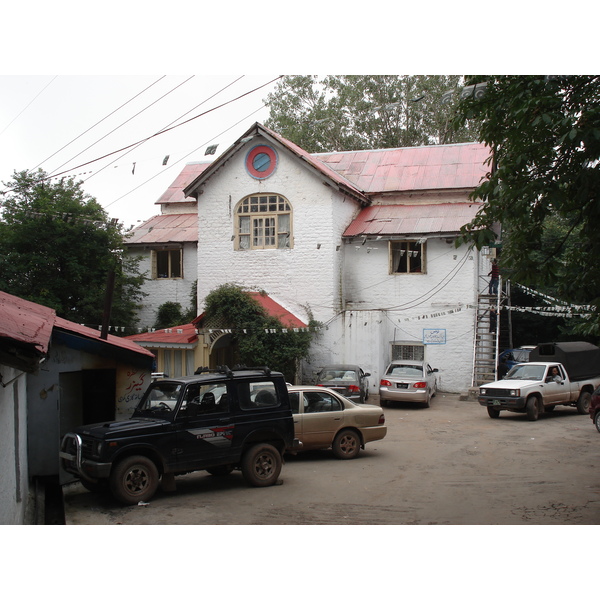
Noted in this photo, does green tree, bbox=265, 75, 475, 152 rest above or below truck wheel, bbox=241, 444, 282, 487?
above

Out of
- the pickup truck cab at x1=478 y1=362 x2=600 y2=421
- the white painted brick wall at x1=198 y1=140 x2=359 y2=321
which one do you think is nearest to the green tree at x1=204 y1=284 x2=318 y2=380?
the white painted brick wall at x1=198 y1=140 x2=359 y2=321

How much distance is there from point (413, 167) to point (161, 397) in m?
19.6

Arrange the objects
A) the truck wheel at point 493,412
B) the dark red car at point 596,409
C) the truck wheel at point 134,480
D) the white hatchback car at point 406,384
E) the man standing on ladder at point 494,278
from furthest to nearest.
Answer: the man standing on ladder at point 494,278
the white hatchback car at point 406,384
the truck wheel at point 493,412
the dark red car at point 596,409
the truck wheel at point 134,480

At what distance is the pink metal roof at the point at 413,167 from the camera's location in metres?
25.6

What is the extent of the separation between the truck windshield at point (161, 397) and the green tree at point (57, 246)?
29.2 feet

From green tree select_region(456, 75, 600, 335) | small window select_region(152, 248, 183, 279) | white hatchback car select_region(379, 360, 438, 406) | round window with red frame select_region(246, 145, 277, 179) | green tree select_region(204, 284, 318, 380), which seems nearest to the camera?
green tree select_region(456, 75, 600, 335)

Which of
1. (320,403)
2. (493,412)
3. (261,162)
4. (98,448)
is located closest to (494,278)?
(493,412)

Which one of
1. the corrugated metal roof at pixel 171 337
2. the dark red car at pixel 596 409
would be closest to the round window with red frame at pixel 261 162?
the corrugated metal roof at pixel 171 337

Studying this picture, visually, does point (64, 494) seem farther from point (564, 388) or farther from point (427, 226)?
point (427, 226)

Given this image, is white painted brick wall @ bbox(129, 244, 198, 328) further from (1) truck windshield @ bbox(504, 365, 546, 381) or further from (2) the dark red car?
(2) the dark red car

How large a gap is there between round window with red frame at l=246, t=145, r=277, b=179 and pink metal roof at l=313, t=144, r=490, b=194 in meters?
4.59

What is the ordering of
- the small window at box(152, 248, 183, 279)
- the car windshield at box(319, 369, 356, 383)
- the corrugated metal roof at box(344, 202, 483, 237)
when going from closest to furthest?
the car windshield at box(319, 369, 356, 383)
the corrugated metal roof at box(344, 202, 483, 237)
the small window at box(152, 248, 183, 279)

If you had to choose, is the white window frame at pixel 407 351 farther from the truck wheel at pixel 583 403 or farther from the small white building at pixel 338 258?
the truck wheel at pixel 583 403

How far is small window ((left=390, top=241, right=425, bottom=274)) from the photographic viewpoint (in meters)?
23.7
